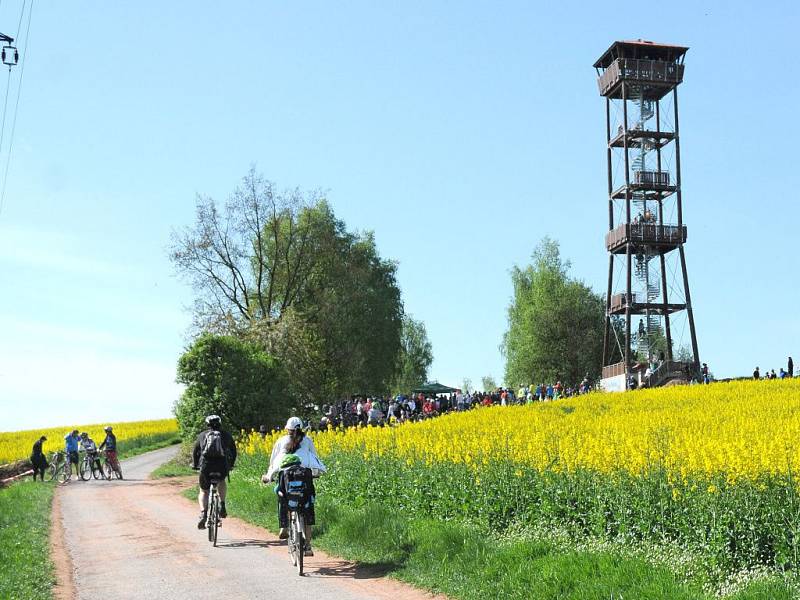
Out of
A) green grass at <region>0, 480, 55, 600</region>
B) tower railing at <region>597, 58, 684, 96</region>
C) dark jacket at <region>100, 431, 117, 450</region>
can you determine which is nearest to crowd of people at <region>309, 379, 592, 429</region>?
dark jacket at <region>100, 431, 117, 450</region>

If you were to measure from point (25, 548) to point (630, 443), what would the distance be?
981 cm

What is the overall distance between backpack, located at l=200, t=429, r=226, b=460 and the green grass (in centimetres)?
289

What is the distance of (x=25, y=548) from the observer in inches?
591

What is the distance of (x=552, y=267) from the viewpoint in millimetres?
82062

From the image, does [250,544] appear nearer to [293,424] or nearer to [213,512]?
[213,512]

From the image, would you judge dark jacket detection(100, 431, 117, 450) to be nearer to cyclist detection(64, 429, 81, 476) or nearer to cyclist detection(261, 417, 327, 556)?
cyclist detection(64, 429, 81, 476)

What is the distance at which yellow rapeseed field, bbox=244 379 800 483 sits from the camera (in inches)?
472

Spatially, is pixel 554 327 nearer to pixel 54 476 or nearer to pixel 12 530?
pixel 54 476

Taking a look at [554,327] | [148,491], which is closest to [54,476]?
[148,491]

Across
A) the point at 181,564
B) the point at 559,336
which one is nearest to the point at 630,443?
the point at 181,564

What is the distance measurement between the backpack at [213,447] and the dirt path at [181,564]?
1426mm

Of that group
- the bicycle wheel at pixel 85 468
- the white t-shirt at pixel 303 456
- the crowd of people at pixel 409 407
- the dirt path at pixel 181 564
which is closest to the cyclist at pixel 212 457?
the dirt path at pixel 181 564

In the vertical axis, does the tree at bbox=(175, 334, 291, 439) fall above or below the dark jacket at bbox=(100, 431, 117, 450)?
above

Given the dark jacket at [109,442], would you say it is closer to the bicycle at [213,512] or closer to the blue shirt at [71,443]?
the blue shirt at [71,443]
